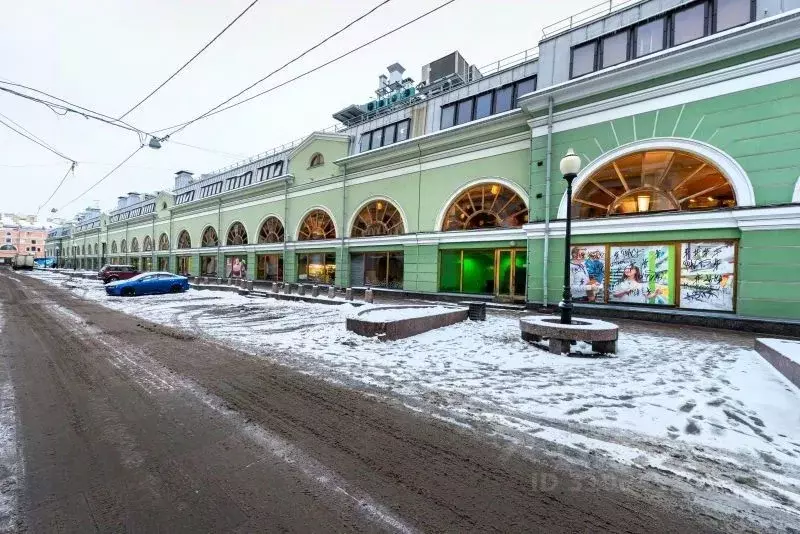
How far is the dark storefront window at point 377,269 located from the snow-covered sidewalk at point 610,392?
10.0m

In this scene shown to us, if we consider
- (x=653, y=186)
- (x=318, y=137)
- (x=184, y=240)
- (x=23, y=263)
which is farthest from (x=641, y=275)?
(x=23, y=263)

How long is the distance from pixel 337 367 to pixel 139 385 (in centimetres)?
296

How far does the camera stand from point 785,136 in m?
9.73

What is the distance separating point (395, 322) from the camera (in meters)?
8.35

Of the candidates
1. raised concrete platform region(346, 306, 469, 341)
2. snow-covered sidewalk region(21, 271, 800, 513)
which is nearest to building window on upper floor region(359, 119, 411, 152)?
raised concrete platform region(346, 306, 469, 341)

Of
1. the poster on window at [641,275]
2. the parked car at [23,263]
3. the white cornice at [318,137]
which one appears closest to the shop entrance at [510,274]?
the poster on window at [641,275]

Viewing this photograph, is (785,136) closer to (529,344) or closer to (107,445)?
(529,344)

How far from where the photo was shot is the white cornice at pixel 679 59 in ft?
31.3

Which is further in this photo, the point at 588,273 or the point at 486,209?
the point at 486,209

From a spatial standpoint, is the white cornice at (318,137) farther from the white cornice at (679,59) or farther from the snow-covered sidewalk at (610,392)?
the snow-covered sidewalk at (610,392)

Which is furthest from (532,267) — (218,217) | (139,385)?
(218,217)

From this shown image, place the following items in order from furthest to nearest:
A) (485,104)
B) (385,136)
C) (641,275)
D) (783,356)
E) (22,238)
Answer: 1. (22,238)
2. (385,136)
3. (485,104)
4. (641,275)
5. (783,356)

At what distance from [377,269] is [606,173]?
1244 cm

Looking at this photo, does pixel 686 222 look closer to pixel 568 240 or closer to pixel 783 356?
pixel 568 240
